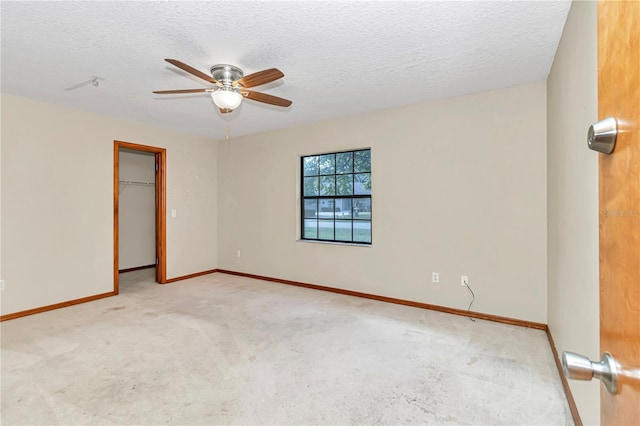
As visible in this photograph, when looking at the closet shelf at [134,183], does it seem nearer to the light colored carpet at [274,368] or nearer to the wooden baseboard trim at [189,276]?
the wooden baseboard trim at [189,276]

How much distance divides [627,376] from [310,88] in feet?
10.3

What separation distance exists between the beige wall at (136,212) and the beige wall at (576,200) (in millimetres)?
6244

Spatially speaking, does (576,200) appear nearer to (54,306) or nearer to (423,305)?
(423,305)

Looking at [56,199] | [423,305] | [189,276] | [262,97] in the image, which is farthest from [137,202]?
[423,305]

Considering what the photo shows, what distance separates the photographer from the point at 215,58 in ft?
8.22

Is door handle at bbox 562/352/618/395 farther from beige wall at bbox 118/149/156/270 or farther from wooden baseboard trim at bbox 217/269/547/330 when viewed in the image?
beige wall at bbox 118/149/156/270

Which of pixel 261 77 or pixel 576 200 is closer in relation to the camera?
pixel 576 200

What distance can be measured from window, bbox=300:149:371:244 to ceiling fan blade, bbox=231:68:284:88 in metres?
2.10

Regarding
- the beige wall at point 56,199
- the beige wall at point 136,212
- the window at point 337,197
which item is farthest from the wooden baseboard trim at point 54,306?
the window at point 337,197

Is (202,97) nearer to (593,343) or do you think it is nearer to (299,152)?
(299,152)

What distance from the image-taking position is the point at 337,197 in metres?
4.46

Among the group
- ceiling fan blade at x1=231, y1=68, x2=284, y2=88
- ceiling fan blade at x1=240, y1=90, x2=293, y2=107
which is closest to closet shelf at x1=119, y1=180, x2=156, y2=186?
ceiling fan blade at x1=240, y1=90, x2=293, y2=107

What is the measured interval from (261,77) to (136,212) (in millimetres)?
5009

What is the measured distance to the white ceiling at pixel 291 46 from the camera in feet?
6.35
